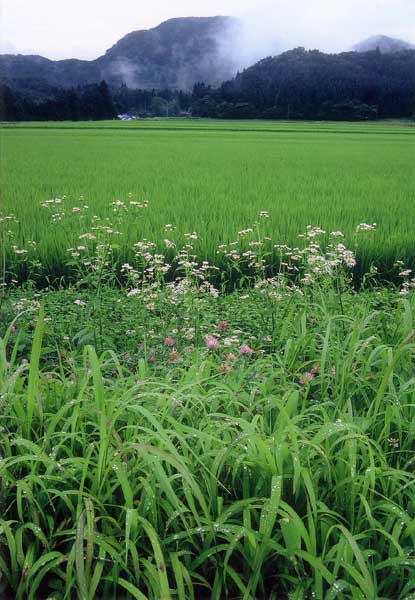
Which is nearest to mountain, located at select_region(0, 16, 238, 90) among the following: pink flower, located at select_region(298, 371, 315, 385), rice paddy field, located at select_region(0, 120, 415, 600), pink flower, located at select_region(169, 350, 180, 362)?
rice paddy field, located at select_region(0, 120, 415, 600)

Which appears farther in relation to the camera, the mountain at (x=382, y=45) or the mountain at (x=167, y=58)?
the mountain at (x=382, y=45)

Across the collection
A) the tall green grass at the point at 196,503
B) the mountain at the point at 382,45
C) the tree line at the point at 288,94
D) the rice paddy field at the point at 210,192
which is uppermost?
the mountain at the point at 382,45

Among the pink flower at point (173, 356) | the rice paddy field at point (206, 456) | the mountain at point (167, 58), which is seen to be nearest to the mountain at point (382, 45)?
the mountain at point (167, 58)

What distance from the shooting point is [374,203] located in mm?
6367

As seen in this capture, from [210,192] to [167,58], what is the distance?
320cm

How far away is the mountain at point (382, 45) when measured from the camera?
9086 mm

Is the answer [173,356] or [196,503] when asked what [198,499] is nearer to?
[196,503]

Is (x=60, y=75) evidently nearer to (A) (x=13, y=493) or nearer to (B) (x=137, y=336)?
(B) (x=137, y=336)

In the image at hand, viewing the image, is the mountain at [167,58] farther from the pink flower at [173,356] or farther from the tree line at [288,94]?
the pink flower at [173,356]

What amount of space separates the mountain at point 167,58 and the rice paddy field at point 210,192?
4.11 ft

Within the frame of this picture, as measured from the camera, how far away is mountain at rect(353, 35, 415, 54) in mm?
9086

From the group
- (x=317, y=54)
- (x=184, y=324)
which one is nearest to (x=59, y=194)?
(x=184, y=324)

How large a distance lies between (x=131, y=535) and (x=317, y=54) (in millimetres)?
9981

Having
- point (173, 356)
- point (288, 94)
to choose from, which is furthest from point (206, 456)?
point (288, 94)
